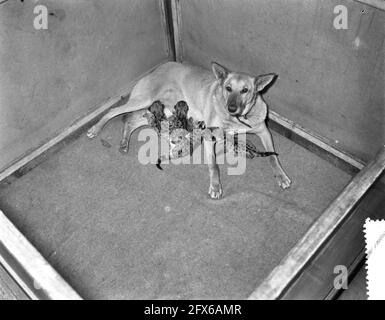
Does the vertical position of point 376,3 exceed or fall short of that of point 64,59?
it exceeds it

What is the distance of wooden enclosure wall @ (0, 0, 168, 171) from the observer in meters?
3.36

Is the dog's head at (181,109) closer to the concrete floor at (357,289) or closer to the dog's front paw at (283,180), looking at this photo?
the dog's front paw at (283,180)

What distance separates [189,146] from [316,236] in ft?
6.27

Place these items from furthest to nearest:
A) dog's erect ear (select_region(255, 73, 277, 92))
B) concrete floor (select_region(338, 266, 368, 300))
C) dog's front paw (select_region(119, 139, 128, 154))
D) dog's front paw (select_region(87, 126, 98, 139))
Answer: dog's front paw (select_region(87, 126, 98, 139)) < dog's front paw (select_region(119, 139, 128, 154)) < dog's erect ear (select_region(255, 73, 277, 92)) < concrete floor (select_region(338, 266, 368, 300))

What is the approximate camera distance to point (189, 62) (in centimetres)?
477

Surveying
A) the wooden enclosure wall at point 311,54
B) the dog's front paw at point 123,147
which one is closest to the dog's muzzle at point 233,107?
the wooden enclosure wall at point 311,54

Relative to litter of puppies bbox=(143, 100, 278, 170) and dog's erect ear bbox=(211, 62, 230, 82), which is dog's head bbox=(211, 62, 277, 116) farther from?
litter of puppies bbox=(143, 100, 278, 170)

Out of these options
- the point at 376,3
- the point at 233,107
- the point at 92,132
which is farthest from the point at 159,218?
the point at 376,3

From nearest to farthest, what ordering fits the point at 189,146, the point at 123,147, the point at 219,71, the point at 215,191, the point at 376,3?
the point at 376,3
the point at 219,71
the point at 215,191
the point at 189,146
the point at 123,147

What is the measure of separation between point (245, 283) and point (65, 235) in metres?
1.70

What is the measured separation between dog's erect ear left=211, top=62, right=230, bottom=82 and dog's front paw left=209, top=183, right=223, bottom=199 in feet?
3.40

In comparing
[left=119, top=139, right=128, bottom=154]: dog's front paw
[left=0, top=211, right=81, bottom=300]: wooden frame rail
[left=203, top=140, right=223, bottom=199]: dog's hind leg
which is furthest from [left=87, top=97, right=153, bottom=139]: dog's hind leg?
[left=0, top=211, right=81, bottom=300]: wooden frame rail

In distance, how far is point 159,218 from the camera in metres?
3.64

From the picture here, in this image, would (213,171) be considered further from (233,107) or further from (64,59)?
(64,59)
